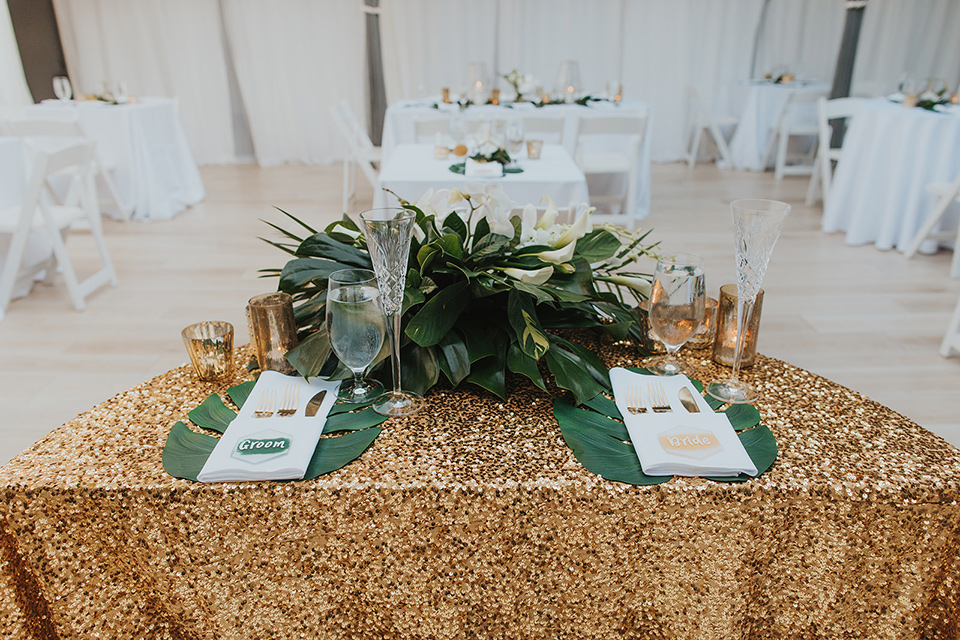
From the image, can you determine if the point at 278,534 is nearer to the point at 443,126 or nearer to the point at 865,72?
the point at 443,126

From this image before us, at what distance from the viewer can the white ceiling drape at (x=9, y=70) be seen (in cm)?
522

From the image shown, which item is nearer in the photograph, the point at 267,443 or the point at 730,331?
the point at 267,443

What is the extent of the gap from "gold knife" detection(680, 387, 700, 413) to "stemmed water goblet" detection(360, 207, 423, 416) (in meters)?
0.41

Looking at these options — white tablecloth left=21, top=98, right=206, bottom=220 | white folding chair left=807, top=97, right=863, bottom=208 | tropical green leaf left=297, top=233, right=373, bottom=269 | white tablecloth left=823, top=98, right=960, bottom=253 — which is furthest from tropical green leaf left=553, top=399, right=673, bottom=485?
white tablecloth left=21, top=98, right=206, bottom=220

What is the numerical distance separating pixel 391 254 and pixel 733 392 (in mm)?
568

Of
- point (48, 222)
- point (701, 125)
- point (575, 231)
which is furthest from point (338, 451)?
point (701, 125)

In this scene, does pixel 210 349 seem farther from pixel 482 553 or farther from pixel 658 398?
pixel 658 398

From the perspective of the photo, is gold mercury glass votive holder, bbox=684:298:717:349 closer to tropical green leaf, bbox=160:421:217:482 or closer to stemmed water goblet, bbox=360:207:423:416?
stemmed water goblet, bbox=360:207:423:416

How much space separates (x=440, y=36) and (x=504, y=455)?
665 cm

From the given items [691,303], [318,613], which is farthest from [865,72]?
[318,613]

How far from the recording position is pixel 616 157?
449cm

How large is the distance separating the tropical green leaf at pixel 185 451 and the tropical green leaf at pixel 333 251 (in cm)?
37

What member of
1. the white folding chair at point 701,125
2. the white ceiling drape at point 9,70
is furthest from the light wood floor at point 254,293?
the white ceiling drape at point 9,70

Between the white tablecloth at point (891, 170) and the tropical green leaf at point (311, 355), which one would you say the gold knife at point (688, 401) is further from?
the white tablecloth at point (891, 170)
